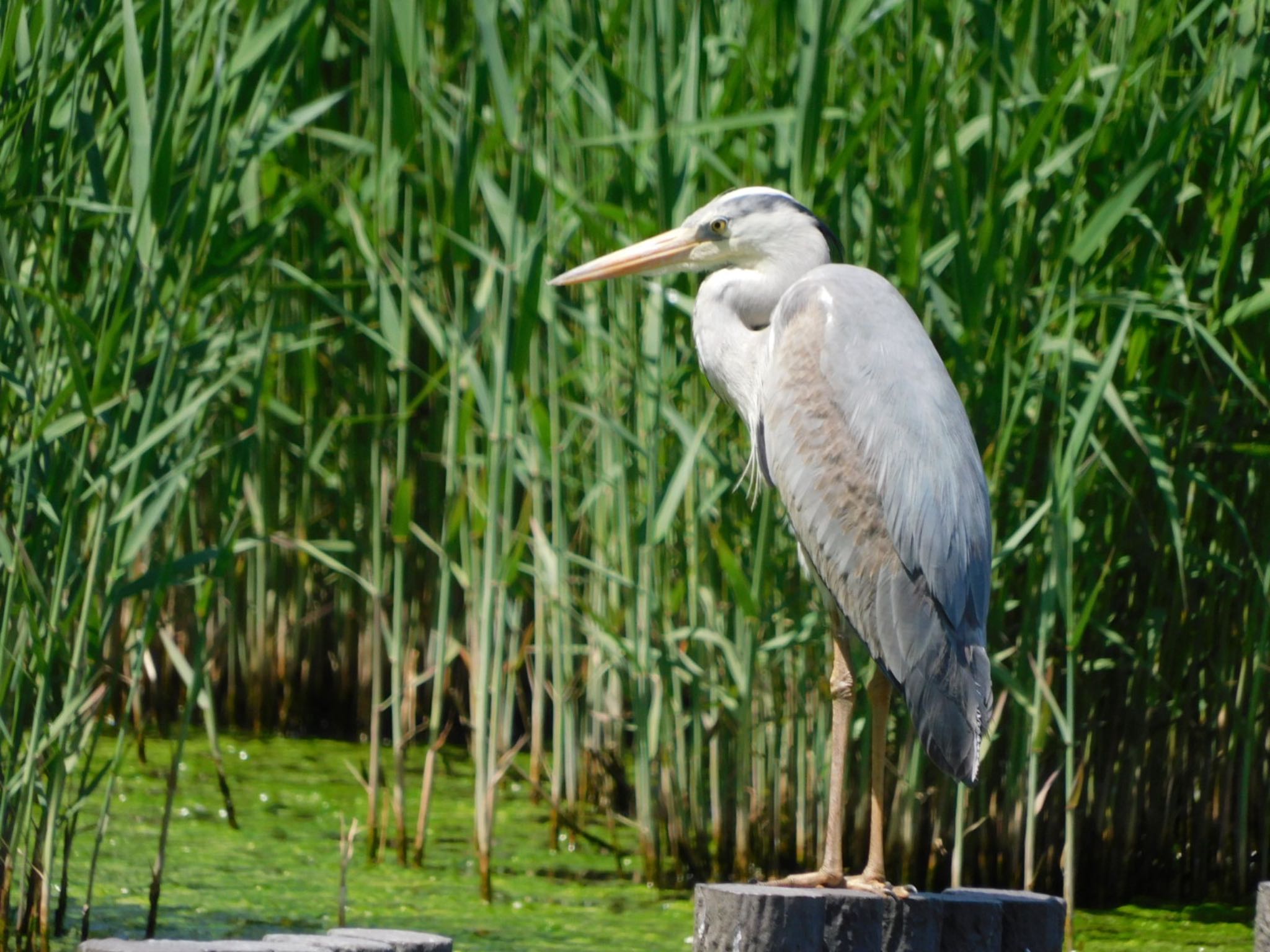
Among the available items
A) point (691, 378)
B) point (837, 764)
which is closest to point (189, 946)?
point (837, 764)

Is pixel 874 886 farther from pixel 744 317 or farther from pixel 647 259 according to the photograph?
pixel 647 259

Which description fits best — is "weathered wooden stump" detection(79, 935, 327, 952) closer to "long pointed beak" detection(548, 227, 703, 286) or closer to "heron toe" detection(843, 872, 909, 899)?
"heron toe" detection(843, 872, 909, 899)

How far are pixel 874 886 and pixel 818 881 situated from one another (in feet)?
0.38

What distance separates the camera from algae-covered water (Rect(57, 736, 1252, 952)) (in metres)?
3.73

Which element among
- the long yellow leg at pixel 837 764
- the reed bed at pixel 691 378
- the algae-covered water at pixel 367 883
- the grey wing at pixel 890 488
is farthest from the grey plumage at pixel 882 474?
the algae-covered water at pixel 367 883

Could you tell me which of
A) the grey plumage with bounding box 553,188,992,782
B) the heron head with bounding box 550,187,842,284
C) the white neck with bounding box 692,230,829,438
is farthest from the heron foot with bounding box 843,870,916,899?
the heron head with bounding box 550,187,842,284

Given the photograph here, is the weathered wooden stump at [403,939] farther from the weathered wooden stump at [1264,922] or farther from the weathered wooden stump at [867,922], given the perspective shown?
the weathered wooden stump at [1264,922]

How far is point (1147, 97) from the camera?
3842mm

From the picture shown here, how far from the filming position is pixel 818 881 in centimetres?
276

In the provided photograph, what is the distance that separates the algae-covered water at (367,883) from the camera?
3732 mm

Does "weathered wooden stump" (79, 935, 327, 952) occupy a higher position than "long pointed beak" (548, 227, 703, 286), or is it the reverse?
"long pointed beak" (548, 227, 703, 286)

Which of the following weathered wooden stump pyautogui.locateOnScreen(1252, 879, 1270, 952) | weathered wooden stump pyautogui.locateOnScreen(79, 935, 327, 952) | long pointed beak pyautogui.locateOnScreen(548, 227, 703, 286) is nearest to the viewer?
weathered wooden stump pyautogui.locateOnScreen(79, 935, 327, 952)

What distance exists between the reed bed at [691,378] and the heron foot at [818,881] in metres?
0.95

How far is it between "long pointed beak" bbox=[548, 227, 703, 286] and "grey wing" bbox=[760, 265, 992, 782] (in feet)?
1.39
